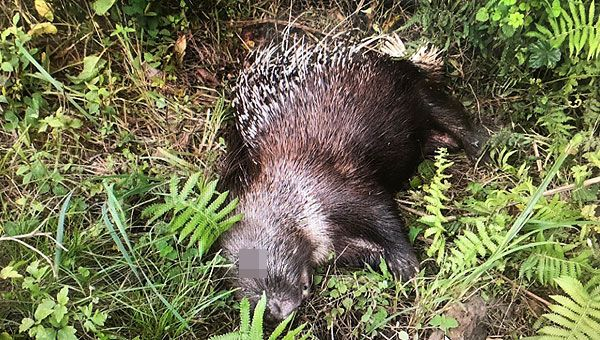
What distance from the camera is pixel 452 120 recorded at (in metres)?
3.68

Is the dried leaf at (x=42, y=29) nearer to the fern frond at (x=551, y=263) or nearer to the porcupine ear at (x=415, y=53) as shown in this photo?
the porcupine ear at (x=415, y=53)

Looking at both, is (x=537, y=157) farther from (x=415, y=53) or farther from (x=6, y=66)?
(x=6, y=66)

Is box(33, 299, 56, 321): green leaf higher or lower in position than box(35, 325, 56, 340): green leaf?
higher

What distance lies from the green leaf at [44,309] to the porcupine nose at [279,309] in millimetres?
1013

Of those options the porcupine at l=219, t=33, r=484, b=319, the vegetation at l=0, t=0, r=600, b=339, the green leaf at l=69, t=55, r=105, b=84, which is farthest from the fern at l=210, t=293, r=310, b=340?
the green leaf at l=69, t=55, r=105, b=84

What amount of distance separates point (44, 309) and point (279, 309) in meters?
1.08

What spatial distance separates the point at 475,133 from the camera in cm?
364

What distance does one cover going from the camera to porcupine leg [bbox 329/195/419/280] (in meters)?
3.42

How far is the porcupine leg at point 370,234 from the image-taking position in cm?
342

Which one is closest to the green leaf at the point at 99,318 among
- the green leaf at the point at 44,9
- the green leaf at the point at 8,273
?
the green leaf at the point at 8,273

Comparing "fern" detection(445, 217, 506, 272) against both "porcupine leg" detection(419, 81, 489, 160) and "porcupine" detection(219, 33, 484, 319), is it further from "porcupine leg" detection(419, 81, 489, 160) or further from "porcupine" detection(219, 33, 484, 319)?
"porcupine leg" detection(419, 81, 489, 160)

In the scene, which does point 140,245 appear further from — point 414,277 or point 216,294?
point 414,277

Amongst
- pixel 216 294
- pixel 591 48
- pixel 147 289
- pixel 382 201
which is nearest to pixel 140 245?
pixel 147 289

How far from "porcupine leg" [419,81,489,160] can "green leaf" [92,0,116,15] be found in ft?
5.80
